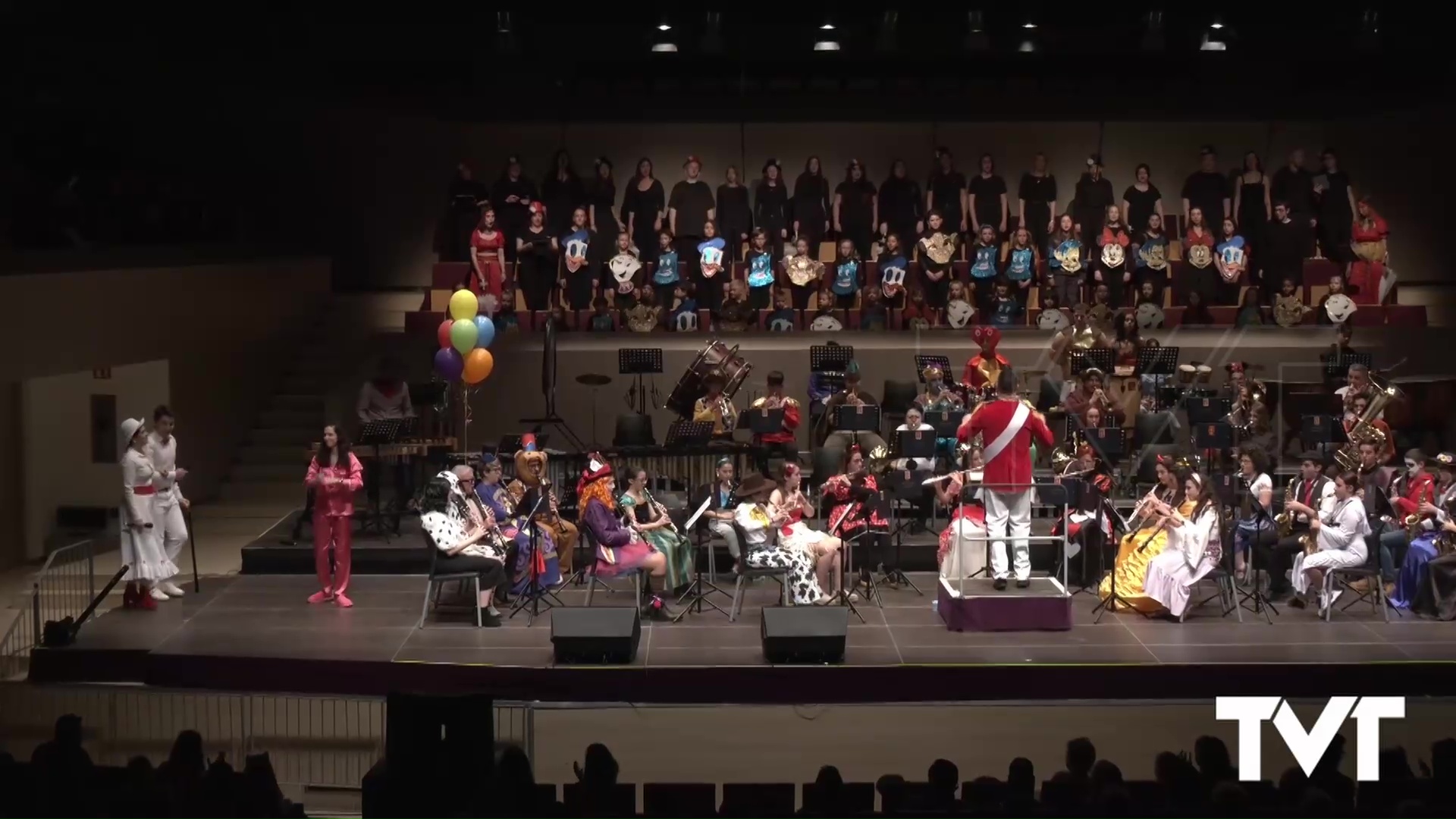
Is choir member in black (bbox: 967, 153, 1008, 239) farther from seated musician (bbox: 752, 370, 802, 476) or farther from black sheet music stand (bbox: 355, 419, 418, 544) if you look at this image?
black sheet music stand (bbox: 355, 419, 418, 544)

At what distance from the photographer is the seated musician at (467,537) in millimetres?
12688

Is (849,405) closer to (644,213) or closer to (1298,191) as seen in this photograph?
(644,213)

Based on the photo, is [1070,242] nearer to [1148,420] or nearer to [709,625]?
[1148,420]

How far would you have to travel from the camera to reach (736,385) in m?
16.2

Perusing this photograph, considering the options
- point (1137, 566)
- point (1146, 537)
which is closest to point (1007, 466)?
point (1146, 537)

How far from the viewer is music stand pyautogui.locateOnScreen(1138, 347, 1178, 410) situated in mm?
16172

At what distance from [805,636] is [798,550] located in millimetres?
1308

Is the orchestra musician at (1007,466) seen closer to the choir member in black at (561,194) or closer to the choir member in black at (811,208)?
the choir member in black at (811,208)

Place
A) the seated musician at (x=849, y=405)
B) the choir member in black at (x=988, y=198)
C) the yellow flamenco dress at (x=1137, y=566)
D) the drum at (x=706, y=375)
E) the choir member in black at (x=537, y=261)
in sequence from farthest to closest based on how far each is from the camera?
the choir member in black at (x=988, y=198) → the choir member in black at (x=537, y=261) → the drum at (x=706, y=375) → the seated musician at (x=849, y=405) → the yellow flamenco dress at (x=1137, y=566)

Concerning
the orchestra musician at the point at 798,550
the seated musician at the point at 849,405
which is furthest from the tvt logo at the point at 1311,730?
the seated musician at the point at 849,405

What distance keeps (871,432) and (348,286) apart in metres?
9.27

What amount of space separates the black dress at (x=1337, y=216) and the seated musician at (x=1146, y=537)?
23.4 ft

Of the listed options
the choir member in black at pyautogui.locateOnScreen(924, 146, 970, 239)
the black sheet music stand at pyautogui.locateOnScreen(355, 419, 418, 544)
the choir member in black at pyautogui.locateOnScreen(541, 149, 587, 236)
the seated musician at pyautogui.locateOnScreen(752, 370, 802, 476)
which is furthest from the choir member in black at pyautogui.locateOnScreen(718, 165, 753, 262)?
the black sheet music stand at pyautogui.locateOnScreen(355, 419, 418, 544)

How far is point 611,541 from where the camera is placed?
12.9 meters
